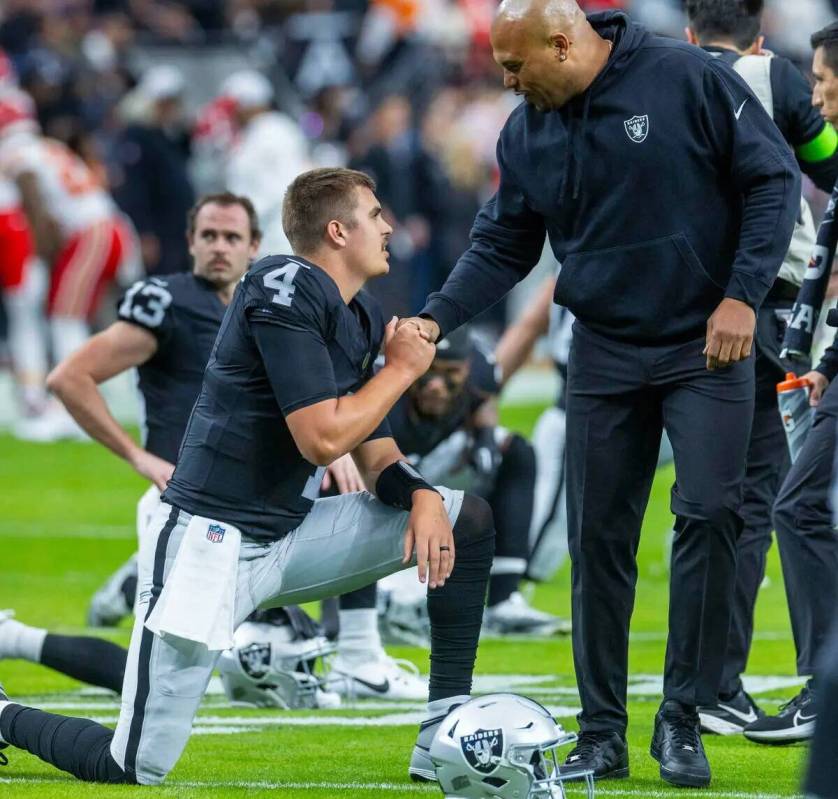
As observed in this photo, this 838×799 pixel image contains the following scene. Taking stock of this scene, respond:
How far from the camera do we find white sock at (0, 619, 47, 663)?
5.56 meters

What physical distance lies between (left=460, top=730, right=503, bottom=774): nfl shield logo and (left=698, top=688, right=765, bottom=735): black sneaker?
1607 mm

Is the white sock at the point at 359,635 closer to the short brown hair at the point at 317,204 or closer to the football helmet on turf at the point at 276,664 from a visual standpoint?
the football helmet on turf at the point at 276,664

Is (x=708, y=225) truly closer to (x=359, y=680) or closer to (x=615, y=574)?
(x=615, y=574)

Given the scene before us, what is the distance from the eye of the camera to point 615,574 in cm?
479

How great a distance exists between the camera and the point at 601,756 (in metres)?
4.62

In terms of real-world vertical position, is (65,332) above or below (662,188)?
below

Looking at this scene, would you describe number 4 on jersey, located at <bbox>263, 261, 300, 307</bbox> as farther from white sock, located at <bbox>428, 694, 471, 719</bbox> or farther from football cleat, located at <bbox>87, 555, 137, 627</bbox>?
football cleat, located at <bbox>87, 555, 137, 627</bbox>

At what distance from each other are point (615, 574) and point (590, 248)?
2.74ft

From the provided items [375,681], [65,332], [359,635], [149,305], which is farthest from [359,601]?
[65,332]

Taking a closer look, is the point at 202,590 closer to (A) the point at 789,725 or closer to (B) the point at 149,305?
(A) the point at 789,725

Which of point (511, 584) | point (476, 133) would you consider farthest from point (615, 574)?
point (476, 133)

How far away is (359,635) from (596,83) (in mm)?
2339

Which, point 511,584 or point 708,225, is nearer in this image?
point 708,225

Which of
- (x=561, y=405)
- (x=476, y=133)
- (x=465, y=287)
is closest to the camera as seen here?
(x=465, y=287)
